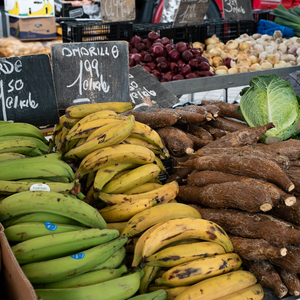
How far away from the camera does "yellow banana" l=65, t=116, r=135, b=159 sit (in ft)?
4.58

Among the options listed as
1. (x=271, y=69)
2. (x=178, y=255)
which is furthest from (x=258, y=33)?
(x=178, y=255)

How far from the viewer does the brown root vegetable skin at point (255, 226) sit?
1195 mm

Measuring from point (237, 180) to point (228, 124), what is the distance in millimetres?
732

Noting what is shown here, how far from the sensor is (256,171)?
1.35 metres

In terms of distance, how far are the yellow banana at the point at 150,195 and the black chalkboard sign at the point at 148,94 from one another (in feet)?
3.02

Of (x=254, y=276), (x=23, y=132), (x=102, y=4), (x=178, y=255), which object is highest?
(x=102, y=4)

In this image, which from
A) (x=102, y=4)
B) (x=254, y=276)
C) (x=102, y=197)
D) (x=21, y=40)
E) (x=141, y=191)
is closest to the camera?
(x=254, y=276)

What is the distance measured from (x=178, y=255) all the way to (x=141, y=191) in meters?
0.40

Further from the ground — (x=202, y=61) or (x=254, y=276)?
(x=202, y=61)

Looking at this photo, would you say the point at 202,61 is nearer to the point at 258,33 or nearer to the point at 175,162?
the point at 258,33

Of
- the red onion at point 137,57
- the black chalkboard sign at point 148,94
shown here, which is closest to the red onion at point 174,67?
the red onion at point 137,57

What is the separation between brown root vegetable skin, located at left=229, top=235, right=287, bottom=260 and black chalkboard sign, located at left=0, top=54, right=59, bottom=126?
1.22 meters

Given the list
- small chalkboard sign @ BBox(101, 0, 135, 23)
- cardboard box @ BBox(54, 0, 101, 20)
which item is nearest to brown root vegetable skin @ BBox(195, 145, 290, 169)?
small chalkboard sign @ BBox(101, 0, 135, 23)

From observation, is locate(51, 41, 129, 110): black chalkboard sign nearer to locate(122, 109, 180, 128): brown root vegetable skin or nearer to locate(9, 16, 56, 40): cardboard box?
locate(122, 109, 180, 128): brown root vegetable skin
